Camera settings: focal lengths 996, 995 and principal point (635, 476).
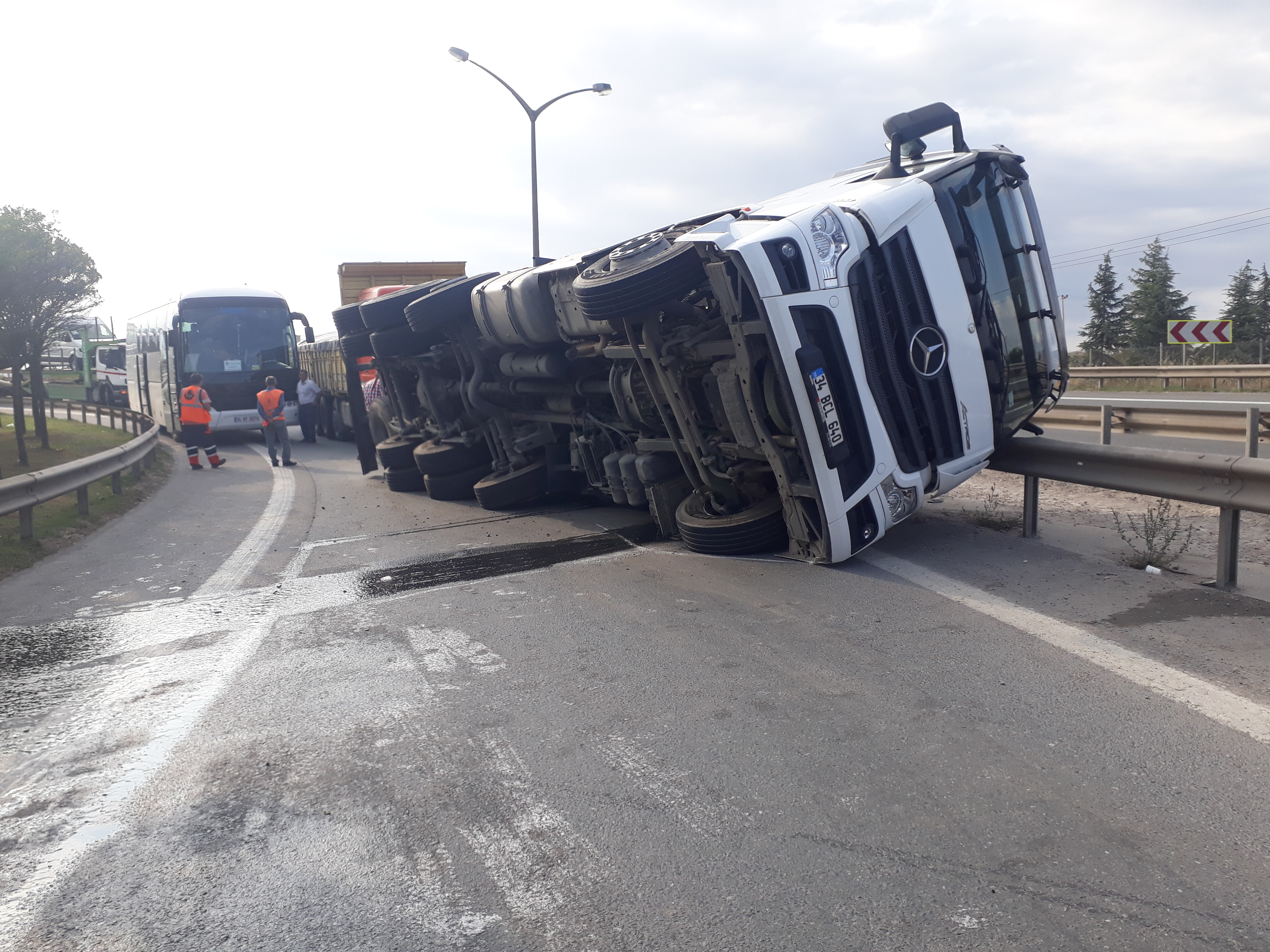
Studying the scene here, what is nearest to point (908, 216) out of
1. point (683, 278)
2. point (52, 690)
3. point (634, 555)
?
point (683, 278)

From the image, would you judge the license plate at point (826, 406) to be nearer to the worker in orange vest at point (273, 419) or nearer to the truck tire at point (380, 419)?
the truck tire at point (380, 419)

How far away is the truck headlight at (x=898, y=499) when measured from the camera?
223 inches

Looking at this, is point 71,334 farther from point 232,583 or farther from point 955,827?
point 955,827

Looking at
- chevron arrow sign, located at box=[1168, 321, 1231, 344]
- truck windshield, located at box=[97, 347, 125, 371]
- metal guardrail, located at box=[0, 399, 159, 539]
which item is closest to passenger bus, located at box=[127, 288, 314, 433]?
metal guardrail, located at box=[0, 399, 159, 539]

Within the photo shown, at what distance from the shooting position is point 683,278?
572cm

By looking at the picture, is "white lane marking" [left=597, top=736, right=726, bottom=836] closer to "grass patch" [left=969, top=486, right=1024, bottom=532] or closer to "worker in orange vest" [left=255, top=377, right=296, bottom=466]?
"grass patch" [left=969, top=486, right=1024, bottom=532]

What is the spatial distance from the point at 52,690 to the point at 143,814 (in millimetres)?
1701

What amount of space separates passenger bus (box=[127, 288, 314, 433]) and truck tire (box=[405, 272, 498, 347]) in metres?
12.1

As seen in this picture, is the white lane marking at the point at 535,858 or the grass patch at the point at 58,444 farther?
the grass patch at the point at 58,444

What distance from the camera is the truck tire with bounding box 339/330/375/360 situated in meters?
11.3

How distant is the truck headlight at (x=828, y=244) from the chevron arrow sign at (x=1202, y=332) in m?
22.3

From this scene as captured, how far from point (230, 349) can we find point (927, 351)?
61.7 feet

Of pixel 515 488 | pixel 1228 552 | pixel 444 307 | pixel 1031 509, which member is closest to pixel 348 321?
pixel 444 307

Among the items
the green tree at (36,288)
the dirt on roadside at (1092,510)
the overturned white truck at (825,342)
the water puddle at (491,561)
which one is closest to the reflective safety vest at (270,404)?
the green tree at (36,288)
